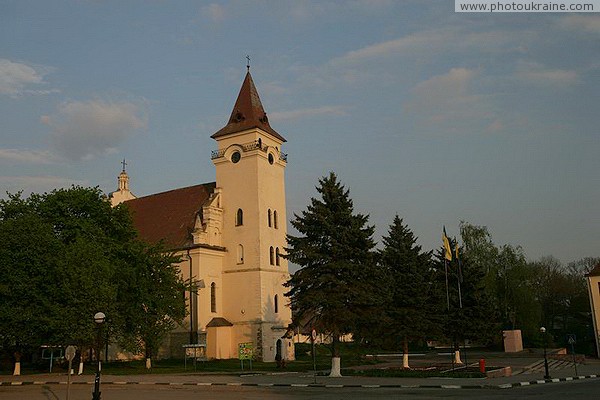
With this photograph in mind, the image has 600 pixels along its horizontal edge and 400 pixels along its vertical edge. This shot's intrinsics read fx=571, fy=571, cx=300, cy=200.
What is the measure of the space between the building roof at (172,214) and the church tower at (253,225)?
9.69 feet

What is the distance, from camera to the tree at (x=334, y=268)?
1141 inches

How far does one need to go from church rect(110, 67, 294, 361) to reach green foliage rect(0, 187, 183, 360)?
8.84m

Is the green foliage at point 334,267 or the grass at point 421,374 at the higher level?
the green foliage at point 334,267

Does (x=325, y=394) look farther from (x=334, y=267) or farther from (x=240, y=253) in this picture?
(x=240, y=253)

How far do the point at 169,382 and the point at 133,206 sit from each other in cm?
3452

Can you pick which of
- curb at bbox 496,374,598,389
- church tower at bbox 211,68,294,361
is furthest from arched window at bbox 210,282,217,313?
curb at bbox 496,374,598,389

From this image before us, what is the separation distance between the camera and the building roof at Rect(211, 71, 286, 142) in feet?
168

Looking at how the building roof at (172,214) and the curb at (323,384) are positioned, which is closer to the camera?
the curb at (323,384)

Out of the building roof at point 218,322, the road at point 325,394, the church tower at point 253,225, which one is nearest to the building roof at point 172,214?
the church tower at point 253,225

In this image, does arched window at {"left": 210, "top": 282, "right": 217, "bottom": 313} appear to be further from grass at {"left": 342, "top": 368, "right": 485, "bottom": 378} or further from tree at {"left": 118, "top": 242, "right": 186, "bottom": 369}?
grass at {"left": 342, "top": 368, "right": 485, "bottom": 378}

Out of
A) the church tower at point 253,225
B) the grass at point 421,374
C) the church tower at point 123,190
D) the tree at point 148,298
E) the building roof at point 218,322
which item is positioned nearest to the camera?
the grass at point 421,374

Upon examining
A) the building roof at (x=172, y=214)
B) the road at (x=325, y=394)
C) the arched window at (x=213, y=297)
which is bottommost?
the road at (x=325, y=394)

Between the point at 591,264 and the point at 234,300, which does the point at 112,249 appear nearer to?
the point at 234,300

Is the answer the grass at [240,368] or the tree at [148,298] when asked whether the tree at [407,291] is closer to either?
the grass at [240,368]
